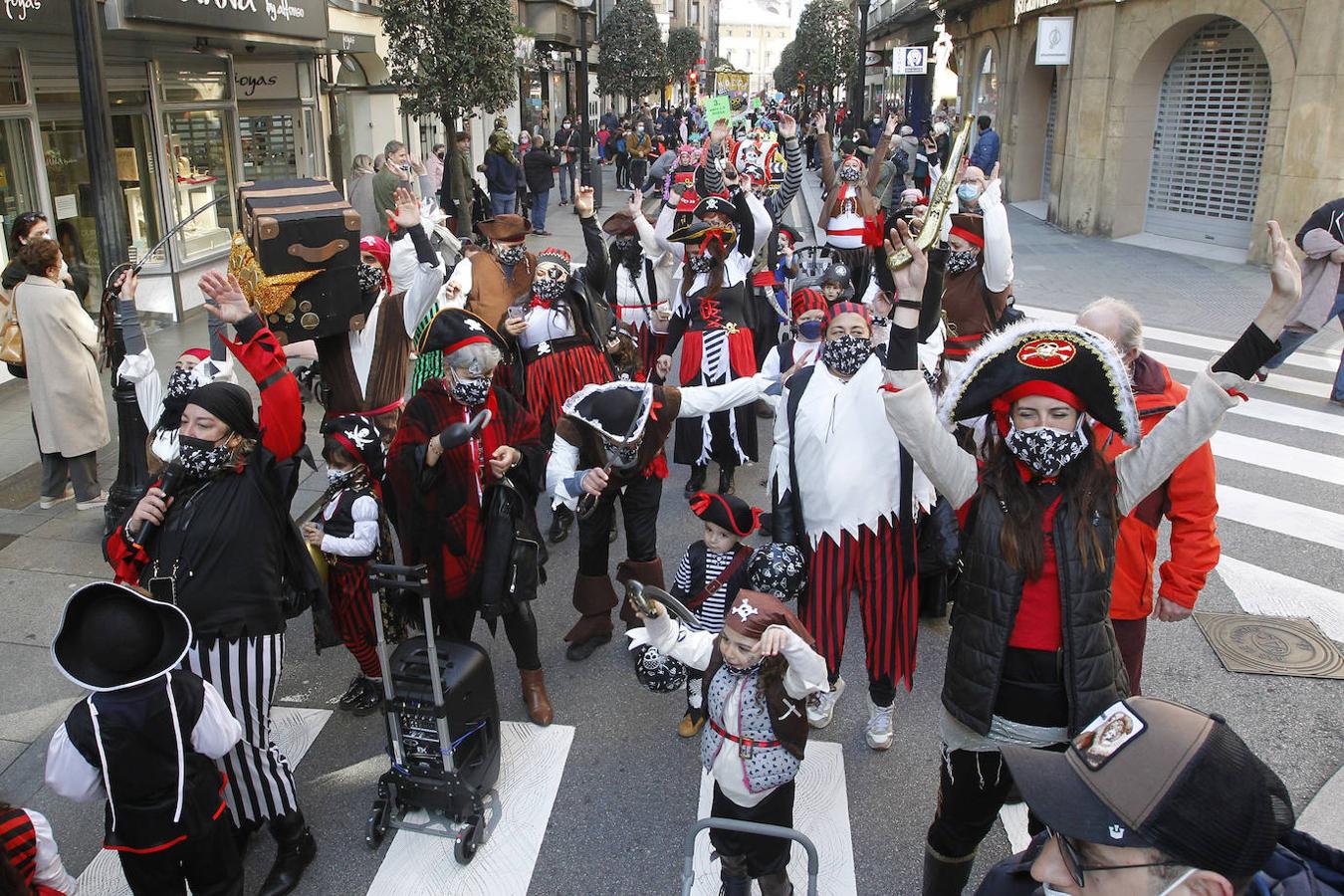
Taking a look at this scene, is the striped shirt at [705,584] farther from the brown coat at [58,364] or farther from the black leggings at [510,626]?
the brown coat at [58,364]

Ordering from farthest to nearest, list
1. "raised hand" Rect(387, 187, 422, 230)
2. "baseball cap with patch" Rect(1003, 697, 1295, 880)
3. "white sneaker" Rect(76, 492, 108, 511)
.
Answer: "white sneaker" Rect(76, 492, 108, 511) → "raised hand" Rect(387, 187, 422, 230) → "baseball cap with patch" Rect(1003, 697, 1295, 880)

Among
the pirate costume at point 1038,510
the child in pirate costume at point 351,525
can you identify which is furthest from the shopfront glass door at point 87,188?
the pirate costume at point 1038,510

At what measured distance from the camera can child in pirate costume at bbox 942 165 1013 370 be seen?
21.7ft

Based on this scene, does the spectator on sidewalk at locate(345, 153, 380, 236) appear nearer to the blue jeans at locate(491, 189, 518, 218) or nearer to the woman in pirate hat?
the blue jeans at locate(491, 189, 518, 218)

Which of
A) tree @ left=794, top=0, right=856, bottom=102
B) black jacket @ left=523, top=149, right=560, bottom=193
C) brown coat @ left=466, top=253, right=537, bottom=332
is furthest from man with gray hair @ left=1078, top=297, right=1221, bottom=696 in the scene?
tree @ left=794, top=0, right=856, bottom=102

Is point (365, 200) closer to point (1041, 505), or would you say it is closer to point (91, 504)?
point (91, 504)

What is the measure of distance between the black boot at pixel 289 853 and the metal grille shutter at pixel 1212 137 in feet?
59.5

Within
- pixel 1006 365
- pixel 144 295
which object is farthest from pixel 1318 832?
pixel 144 295

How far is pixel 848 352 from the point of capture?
13.8 ft

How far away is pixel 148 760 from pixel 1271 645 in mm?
5467

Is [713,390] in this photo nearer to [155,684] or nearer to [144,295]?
[155,684]

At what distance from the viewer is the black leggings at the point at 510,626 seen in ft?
15.6

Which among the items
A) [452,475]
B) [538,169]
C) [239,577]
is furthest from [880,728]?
[538,169]

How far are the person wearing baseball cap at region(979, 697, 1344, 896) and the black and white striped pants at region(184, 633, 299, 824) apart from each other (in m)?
2.87
